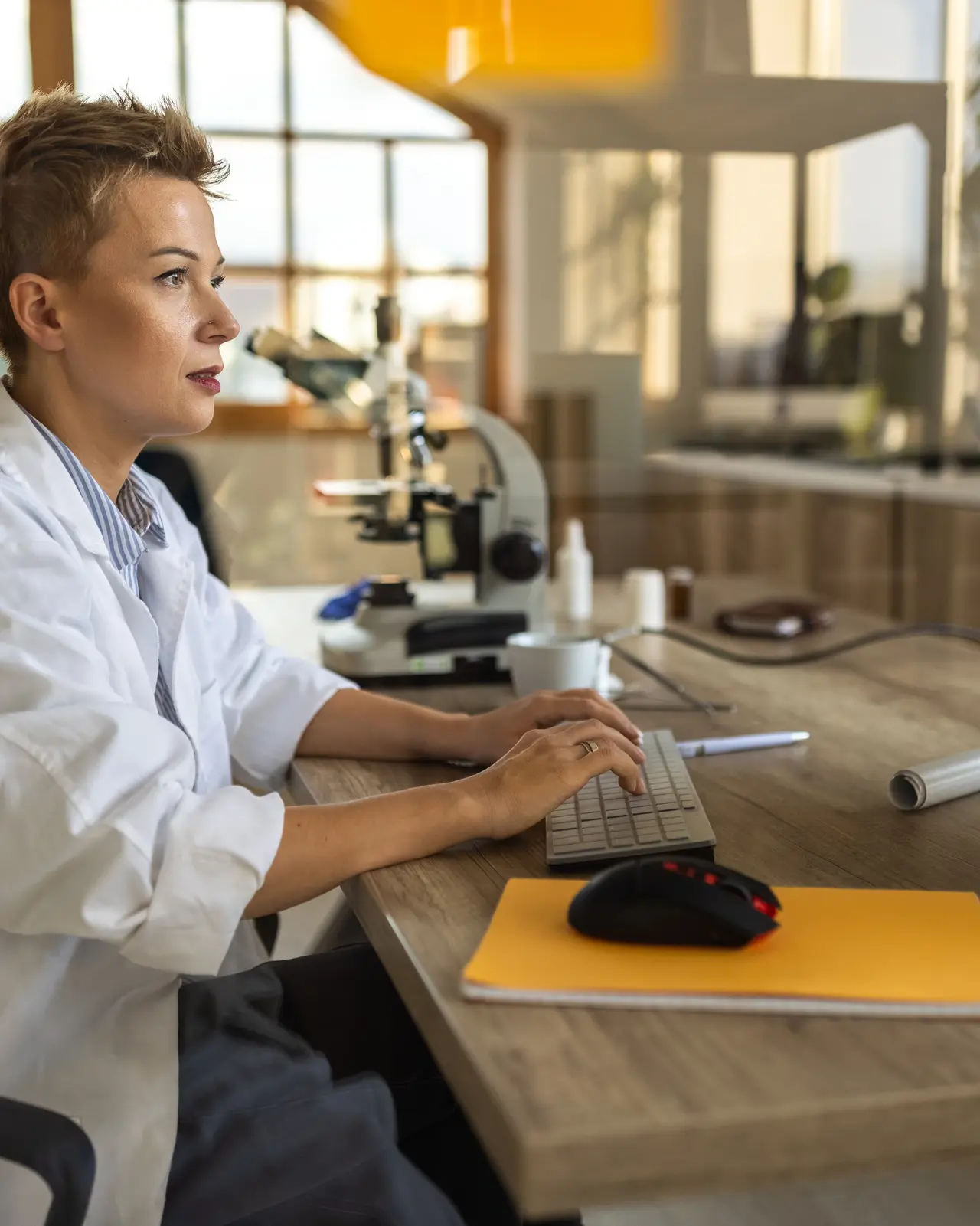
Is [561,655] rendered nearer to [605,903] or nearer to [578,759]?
[578,759]

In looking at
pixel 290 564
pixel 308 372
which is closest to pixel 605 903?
pixel 308 372

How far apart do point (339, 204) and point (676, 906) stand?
15.2 feet

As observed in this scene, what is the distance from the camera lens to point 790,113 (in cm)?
251

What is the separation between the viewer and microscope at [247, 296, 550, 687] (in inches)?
69.1

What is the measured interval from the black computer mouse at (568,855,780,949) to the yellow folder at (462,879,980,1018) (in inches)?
0.4

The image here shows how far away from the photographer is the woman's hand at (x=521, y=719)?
1310 mm

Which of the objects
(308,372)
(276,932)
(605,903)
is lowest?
(276,932)

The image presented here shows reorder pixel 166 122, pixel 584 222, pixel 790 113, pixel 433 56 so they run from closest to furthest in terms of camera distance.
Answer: pixel 166 122 → pixel 433 56 → pixel 790 113 → pixel 584 222

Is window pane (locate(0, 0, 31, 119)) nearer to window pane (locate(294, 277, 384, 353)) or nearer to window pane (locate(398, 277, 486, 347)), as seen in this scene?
window pane (locate(294, 277, 384, 353))

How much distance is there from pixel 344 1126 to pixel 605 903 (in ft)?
0.79

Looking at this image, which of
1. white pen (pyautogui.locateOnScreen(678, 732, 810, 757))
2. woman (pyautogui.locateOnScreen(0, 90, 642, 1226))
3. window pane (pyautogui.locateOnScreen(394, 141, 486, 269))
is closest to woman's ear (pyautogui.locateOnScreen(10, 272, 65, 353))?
woman (pyautogui.locateOnScreen(0, 90, 642, 1226))

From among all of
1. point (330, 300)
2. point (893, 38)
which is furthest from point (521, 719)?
point (330, 300)

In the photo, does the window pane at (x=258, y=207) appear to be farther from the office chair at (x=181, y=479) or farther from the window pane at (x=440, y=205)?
the office chair at (x=181, y=479)

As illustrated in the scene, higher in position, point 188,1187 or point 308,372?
point 308,372
